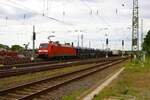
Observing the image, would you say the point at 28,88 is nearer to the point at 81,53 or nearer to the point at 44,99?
the point at 44,99

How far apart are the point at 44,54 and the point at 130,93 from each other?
42247 millimetres

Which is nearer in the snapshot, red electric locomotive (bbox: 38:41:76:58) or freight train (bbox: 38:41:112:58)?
red electric locomotive (bbox: 38:41:76:58)

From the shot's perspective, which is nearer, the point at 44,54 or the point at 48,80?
the point at 48,80

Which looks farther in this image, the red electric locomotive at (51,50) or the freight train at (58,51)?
the freight train at (58,51)

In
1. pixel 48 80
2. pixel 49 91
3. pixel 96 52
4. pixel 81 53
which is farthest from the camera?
pixel 96 52

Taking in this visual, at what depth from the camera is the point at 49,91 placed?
54.8ft

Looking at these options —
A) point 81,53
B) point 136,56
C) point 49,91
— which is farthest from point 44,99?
point 81,53

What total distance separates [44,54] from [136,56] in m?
15.5

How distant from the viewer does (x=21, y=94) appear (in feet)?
49.4

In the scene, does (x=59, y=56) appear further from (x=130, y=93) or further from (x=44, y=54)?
(x=130, y=93)

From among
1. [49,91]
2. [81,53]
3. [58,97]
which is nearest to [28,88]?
[49,91]

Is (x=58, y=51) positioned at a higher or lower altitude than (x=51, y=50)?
lower

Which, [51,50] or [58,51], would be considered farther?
[58,51]

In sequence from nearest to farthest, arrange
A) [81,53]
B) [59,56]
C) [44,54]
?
[44,54] < [59,56] < [81,53]
